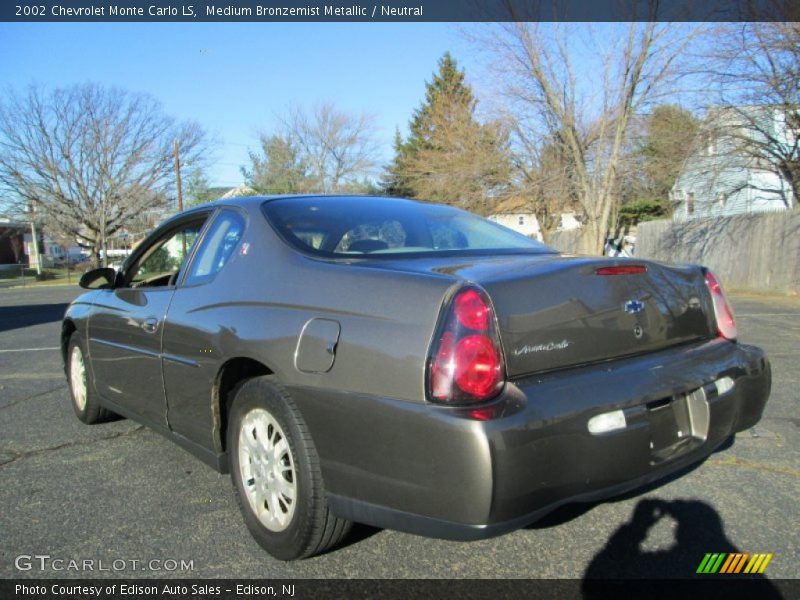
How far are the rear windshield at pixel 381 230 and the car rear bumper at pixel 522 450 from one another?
91 cm

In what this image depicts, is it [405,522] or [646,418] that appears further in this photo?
[646,418]

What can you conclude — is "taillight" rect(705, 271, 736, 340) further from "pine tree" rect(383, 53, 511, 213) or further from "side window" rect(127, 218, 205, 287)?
"pine tree" rect(383, 53, 511, 213)

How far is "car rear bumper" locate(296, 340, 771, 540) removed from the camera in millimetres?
1960

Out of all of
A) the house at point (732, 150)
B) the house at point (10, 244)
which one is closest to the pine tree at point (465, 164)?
the house at point (732, 150)

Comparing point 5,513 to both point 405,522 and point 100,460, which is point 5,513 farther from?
point 405,522

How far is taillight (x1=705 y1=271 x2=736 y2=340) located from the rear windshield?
773mm

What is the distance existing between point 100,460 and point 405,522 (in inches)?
100

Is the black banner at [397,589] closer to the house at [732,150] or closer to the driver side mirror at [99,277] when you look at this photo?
the driver side mirror at [99,277]

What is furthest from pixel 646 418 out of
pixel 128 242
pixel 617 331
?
pixel 128 242

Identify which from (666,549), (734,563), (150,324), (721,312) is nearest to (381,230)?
(150,324)

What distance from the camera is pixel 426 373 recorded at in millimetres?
2055

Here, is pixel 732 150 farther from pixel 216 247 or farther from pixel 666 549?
pixel 216 247

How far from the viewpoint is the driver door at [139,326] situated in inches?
134

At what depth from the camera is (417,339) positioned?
2094 mm
